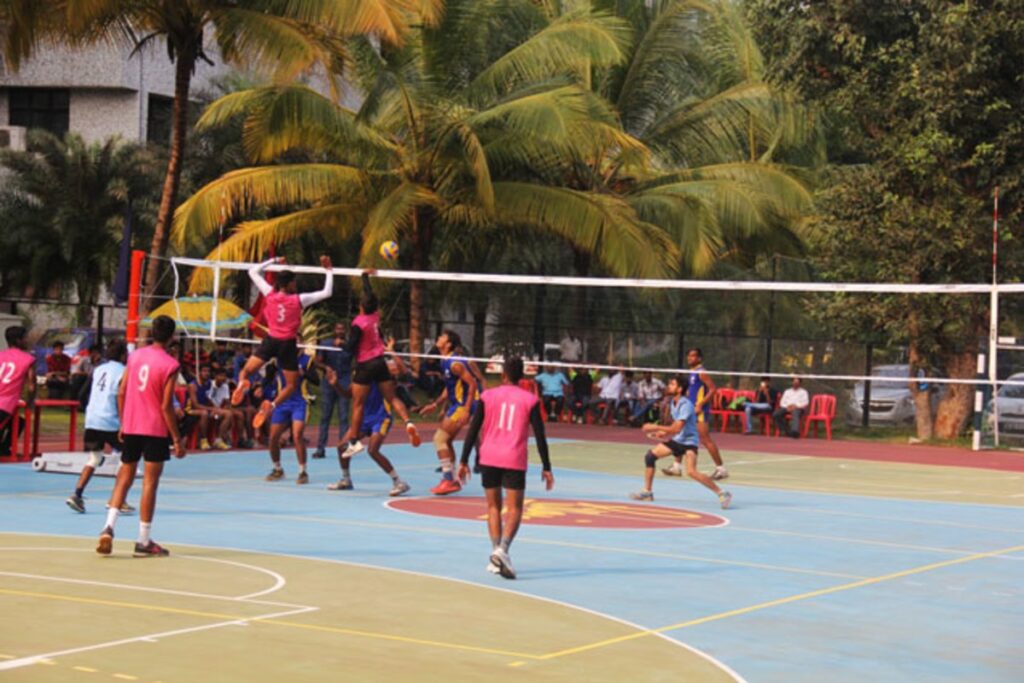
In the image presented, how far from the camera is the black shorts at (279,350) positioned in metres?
16.5

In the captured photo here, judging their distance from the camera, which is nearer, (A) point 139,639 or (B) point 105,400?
(A) point 139,639

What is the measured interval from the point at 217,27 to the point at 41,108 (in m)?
21.1

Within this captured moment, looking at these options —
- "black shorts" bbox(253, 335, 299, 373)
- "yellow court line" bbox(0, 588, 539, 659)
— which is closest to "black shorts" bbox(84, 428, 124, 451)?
"black shorts" bbox(253, 335, 299, 373)

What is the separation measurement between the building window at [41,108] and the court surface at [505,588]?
25642 mm

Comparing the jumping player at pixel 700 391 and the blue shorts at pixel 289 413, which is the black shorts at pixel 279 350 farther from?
the jumping player at pixel 700 391

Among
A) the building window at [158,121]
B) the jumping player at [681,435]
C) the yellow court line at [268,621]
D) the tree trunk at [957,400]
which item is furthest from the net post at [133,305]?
the building window at [158,121]

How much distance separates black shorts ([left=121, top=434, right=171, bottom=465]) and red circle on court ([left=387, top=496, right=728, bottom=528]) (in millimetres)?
4216

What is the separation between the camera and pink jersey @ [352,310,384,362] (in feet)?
55.0

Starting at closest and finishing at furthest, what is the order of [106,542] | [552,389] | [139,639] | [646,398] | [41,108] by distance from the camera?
[139,639]
[106,542]
[646,398]
[552,389]
[41,108]

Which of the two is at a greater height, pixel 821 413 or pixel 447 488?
pixel 821 413

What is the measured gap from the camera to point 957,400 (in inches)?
1219

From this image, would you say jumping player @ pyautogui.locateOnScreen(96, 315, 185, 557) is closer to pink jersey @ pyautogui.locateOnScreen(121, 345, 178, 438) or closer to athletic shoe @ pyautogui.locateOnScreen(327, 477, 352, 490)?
pink jersey @ pyautogui.locateOnScreen(121, 345, 178, 438)

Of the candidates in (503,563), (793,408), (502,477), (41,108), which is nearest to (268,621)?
(503,563)

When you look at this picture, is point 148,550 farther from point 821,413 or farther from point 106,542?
point 821,413
